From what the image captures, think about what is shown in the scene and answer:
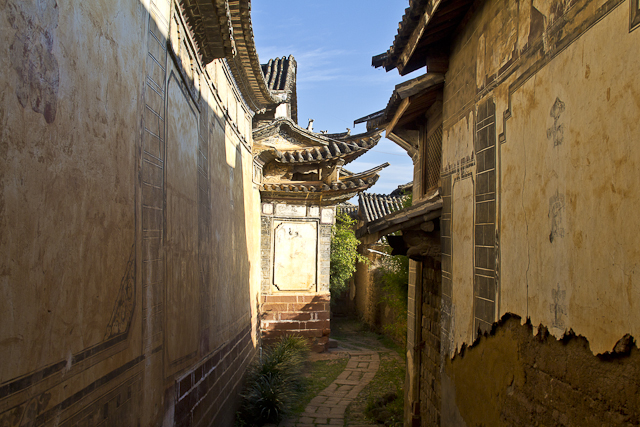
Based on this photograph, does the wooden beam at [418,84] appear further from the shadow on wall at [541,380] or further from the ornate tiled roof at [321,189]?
the ornate tiled roof at [321,189]

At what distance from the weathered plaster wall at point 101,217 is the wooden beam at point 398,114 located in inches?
93.8

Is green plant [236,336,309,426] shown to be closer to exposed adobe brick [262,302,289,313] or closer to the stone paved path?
the stone paved path

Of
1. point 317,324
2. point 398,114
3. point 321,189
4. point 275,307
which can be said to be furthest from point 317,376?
point 398,114

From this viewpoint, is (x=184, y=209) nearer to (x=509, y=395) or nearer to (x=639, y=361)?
(x=509, y=395)

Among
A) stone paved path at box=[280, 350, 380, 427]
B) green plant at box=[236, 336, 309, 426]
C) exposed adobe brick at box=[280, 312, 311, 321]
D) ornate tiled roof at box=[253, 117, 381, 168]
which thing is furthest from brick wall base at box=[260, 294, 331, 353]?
ornate tiled roof at box=[253, 117, 381, 168]

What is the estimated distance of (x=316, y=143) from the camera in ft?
36.1

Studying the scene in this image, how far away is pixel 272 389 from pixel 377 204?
41.1 ft

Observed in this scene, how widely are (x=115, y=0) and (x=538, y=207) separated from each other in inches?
111

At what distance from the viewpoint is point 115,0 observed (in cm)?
252

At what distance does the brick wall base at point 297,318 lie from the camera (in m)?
10.2

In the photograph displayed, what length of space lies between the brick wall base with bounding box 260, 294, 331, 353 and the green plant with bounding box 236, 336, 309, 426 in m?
1.20

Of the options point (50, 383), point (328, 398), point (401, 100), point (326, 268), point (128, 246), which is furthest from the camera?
point (326, 268)

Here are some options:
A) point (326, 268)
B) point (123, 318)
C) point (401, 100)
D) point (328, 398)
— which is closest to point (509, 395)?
point (123, 318)

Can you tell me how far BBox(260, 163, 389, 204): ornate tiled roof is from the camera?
1017 centimetres
